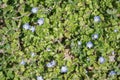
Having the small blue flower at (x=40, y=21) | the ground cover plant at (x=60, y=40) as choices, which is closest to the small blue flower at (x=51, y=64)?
the ground cover plant at (x=60, y=40)

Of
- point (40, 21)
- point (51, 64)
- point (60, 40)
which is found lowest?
point (51, 64)

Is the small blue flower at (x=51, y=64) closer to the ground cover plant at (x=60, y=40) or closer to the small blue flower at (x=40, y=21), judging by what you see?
the ground cover plant at (x=60, y=40)

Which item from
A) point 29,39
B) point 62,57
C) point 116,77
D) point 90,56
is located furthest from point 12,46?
point 116,77

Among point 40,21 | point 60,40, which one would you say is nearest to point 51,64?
point 60,40

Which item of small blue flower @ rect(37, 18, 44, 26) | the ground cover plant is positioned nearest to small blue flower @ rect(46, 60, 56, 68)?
the ground cover plant

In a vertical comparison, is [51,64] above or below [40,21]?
below

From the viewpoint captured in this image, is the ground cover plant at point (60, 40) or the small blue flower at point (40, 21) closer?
the ground cover plant at point (60, 40)

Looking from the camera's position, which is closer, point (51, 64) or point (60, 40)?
point (51, 64)

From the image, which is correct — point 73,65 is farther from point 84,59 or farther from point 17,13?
point 17,13

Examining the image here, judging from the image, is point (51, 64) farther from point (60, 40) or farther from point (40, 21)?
point (40, 21)
